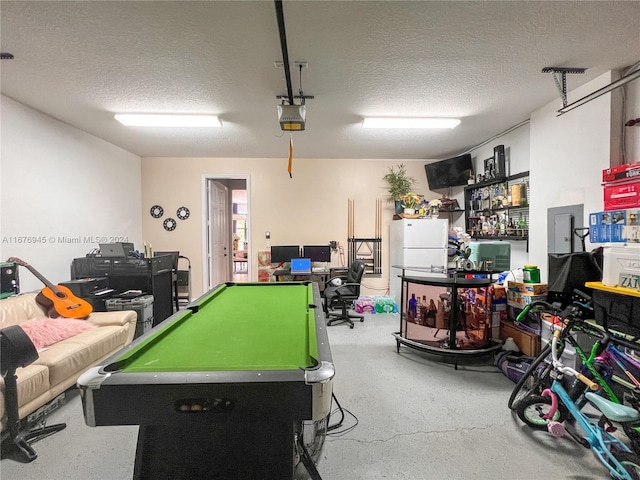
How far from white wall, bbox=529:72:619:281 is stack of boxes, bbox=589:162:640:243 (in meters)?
0.66

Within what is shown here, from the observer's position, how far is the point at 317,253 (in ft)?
17.1

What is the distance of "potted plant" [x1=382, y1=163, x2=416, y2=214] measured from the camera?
5332 millimetres

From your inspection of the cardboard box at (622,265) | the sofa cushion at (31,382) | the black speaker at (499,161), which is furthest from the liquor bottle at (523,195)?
the sofa cushion at (31,382)

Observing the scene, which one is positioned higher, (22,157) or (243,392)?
(22,157)

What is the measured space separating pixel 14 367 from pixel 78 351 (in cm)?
63

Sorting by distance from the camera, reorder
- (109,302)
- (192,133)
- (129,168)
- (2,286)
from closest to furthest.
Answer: (2,286)
(109,302)
(192,133)
(129,168)

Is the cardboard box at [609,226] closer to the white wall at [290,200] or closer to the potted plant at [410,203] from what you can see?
the potted plant at [410,203]

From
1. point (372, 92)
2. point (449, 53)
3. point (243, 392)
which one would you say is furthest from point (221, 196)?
point (243, 392)

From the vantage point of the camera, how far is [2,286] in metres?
2.68

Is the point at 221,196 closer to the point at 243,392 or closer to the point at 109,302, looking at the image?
the point at 109,302

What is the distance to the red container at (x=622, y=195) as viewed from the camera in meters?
1.88

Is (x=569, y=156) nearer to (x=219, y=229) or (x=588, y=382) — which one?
(x=588, y=382)

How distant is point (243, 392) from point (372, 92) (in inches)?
112

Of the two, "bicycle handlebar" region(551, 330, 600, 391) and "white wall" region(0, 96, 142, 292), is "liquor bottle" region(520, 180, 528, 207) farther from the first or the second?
→ "white wall" region(0, 96, 142, 292)
